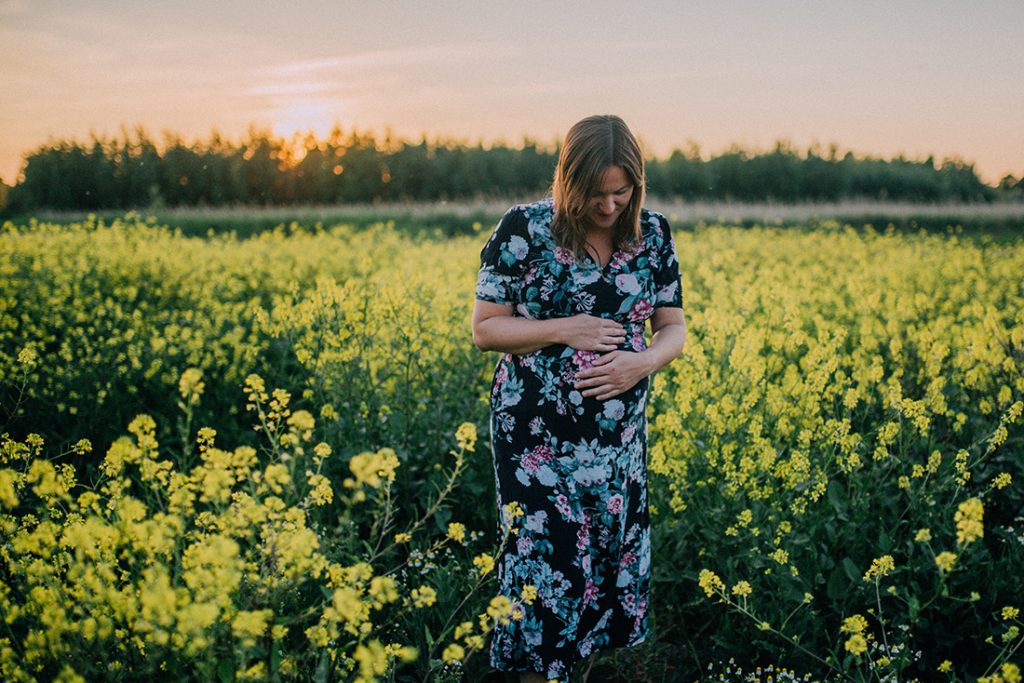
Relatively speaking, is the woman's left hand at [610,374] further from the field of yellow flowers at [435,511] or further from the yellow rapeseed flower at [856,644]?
the yellow rapeseed flower at [856,644]

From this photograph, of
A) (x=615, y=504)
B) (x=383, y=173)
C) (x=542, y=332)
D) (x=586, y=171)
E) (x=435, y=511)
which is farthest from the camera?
(x=383, y=173)

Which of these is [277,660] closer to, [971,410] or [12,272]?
[971,410]

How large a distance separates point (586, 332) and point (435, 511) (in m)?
0.94

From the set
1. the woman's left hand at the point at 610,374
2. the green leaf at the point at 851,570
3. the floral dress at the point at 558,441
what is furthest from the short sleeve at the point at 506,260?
the green leaf at the point at 851,570

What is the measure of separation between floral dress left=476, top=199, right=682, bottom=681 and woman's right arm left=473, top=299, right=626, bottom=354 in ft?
0.14

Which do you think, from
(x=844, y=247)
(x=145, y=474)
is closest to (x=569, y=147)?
(x=145, y=474)

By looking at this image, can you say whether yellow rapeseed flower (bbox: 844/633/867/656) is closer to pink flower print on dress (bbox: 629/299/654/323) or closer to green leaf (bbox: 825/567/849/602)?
green leaf (bbox: 825/567/849/602)

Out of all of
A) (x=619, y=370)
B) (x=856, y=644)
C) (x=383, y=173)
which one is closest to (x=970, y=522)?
(x=856, y=644)

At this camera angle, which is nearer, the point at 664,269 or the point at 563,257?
the point at 563,257

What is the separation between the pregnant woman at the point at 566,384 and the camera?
2318 millimetres

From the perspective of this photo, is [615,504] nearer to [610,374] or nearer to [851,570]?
[610,374]

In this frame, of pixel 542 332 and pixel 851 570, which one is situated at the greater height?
pixel 542 332

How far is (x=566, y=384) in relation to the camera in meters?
2.35

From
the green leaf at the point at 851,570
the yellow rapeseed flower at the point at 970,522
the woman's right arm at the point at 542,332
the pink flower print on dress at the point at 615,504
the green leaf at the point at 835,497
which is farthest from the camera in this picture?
the green leaf at the point at 835,497
